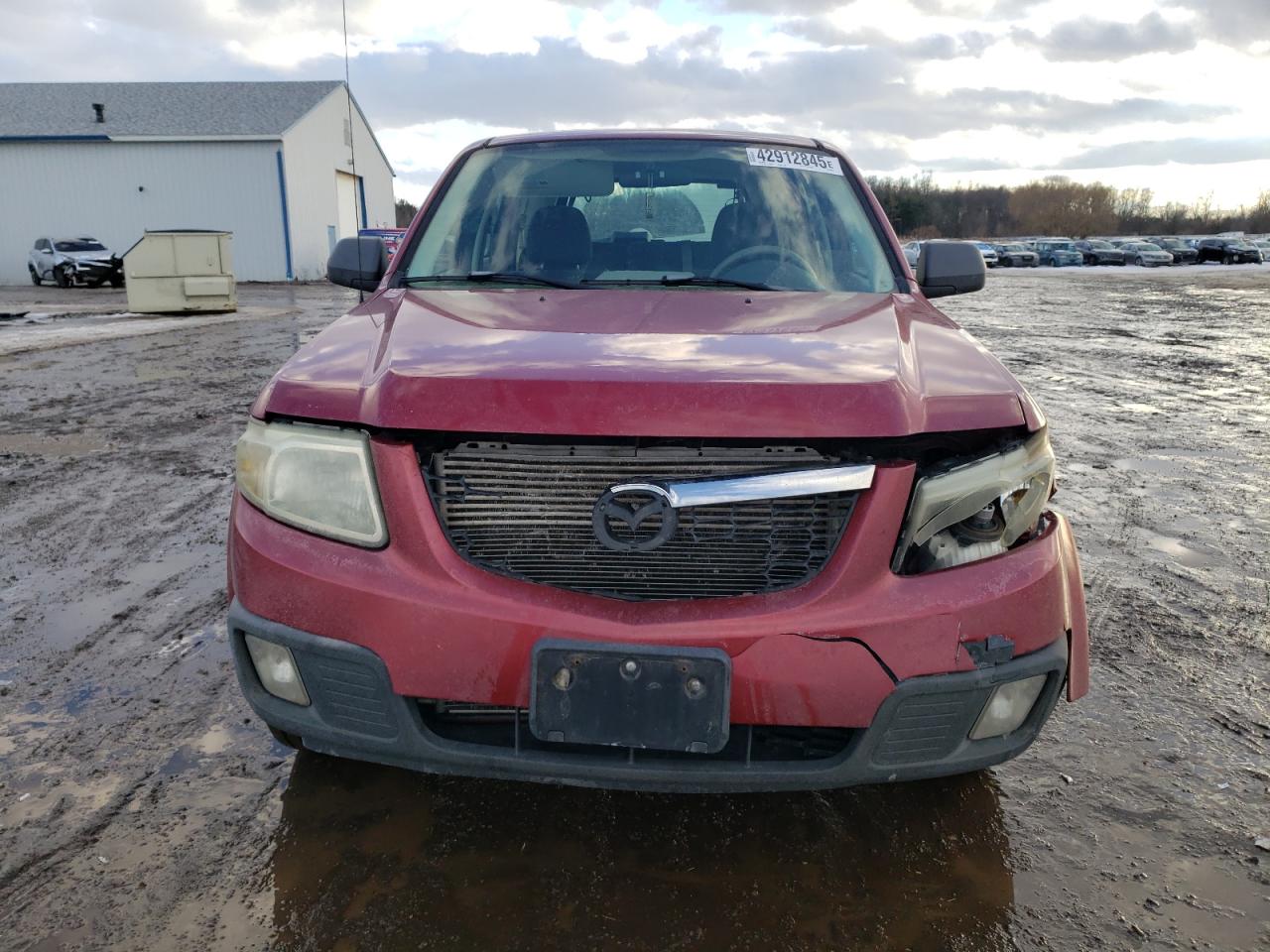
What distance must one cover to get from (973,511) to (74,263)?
30871mm

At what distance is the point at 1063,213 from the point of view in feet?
317

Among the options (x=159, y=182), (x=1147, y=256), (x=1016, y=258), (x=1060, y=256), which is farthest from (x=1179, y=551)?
(x=1147, y=256)

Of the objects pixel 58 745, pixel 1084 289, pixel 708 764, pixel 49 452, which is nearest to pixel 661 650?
pixel 708 764

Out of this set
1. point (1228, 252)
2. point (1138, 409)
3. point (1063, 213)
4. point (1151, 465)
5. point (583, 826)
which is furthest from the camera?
point (1063, 213)

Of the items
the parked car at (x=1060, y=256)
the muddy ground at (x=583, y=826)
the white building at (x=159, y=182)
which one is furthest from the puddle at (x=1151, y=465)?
the parked car at (x=1060, y=256)

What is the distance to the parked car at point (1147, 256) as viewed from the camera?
52.1 m

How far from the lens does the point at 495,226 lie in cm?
299

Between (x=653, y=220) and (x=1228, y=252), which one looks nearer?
(x=653, y=220)

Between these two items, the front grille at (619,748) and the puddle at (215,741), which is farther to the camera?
the puddle at (215,741)

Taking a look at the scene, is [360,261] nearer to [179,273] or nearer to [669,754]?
[669,754]

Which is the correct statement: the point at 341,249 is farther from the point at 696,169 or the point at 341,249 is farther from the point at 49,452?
the point at 49,452

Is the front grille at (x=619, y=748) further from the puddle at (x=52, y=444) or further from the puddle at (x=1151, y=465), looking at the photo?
the puddle at (x=52, y=444)

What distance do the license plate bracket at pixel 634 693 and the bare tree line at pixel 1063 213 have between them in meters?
89.9

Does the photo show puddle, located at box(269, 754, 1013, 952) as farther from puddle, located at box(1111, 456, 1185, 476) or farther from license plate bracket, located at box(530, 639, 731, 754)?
puddle, located at box(1111, 456, 1185, 476)
